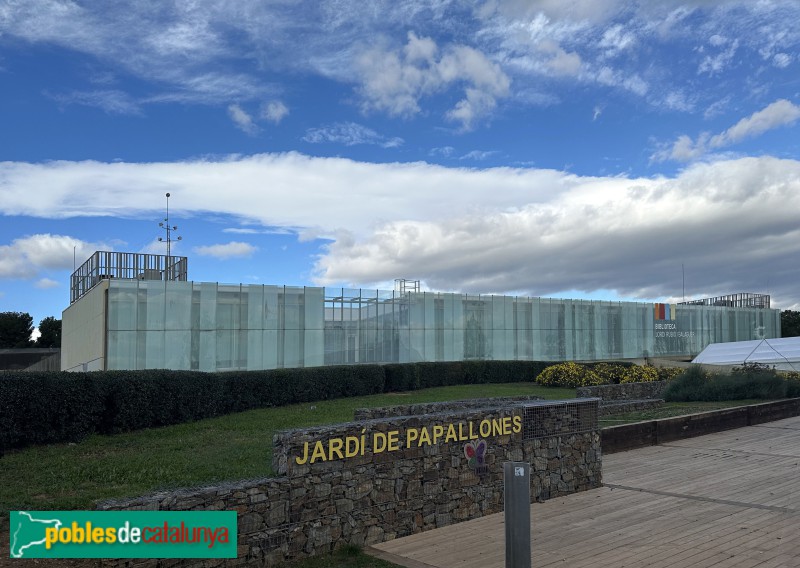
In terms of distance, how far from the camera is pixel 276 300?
25.9 m

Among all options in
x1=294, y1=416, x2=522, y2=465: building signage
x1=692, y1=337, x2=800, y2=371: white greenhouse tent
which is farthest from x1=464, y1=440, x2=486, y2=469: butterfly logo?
x1=692, y1=337, x2=800, y2=371: white greenhouse tent

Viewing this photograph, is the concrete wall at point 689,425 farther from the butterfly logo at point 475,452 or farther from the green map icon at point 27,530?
the green map icon at point 27,530

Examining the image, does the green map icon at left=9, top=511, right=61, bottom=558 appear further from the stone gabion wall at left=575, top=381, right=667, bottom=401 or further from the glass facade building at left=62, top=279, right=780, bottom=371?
the glass facade building at left=62, top=279, right=780, bottom=371

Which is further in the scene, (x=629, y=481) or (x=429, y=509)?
(x=629, y=481)

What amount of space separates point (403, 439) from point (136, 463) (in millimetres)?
3866

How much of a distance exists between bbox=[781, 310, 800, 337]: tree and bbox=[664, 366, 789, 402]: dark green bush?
167ft

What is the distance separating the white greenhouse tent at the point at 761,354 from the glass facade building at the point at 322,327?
5.32 meters

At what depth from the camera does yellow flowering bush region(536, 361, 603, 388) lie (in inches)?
1016

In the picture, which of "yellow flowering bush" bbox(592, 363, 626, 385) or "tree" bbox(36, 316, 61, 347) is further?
"tree" bbox(36, 316, 61, 347)

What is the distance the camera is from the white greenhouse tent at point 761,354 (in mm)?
30522

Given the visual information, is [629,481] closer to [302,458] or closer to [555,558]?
[555,558]

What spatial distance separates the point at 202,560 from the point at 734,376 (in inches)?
Result: 816

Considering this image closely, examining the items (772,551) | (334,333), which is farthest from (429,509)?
(334,333)

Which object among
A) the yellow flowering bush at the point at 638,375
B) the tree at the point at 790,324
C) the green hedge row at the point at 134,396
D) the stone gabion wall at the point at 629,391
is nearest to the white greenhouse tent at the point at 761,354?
the yellow flowering bush at the point at 638,375
